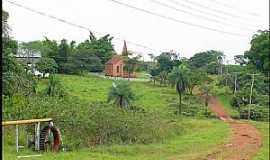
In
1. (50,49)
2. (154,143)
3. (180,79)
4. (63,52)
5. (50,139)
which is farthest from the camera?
(50,49)

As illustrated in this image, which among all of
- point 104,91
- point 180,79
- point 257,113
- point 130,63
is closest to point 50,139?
point 104,91

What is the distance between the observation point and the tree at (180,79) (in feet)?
139

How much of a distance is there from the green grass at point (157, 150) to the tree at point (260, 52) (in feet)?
79.5

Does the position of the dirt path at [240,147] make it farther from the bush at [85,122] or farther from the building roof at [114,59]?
the building roof at [114,59]

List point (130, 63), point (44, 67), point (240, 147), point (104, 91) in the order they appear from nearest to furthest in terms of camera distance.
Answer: point (240, 147)
point (44, 67)
point (104, 91)
point (130, 63)

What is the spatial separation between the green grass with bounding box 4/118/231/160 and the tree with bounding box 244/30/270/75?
24.2 m

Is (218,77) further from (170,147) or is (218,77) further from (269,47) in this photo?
(170,147)

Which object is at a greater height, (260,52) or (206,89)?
(260,52)

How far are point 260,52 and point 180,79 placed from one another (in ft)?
38.9

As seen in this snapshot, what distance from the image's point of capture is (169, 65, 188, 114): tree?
4234 cm

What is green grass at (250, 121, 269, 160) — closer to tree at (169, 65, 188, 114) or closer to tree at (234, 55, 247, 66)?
tree at (169, 65, 188, 114)

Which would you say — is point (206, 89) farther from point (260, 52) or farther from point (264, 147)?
point (264, 147)

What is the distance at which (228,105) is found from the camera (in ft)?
159

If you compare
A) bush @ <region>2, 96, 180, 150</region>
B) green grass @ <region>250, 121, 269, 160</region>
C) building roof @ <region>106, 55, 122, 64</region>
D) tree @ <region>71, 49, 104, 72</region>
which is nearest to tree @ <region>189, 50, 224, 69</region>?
building roof @ <region>106, 55, 122, 64</region>
